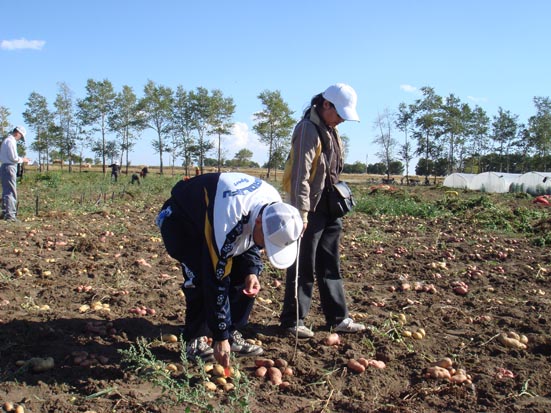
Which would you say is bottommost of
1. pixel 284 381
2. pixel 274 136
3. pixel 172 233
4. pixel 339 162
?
pixel 284 381

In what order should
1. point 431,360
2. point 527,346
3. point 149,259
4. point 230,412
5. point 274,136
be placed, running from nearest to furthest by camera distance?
point 230,412, point 431,360, point 527,346, point 149,259, point 274,136

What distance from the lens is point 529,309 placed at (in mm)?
4570

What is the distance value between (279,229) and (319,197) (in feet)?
3.85

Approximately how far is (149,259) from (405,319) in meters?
3.33

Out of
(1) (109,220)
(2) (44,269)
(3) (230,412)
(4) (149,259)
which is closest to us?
(3) (230,412)

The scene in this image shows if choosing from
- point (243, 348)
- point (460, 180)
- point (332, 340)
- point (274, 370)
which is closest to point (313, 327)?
point (332, 340)

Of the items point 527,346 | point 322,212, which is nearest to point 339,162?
point 322,212

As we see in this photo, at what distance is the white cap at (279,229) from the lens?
8.18ft

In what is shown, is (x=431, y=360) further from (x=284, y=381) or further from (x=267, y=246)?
(x=267, y=246)

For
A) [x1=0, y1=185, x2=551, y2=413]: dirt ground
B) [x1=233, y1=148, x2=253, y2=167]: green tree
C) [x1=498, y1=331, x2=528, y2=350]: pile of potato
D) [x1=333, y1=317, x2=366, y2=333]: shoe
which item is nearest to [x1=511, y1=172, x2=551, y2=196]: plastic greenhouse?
[x1=0, y1=185, x2=551, y2=413]: dirt ground

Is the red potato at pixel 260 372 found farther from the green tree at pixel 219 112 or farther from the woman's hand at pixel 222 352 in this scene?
the green tree at pixel 219 112

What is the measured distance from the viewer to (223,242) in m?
2.67

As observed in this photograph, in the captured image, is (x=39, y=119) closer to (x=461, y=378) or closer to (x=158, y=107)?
(x=158, y=107)

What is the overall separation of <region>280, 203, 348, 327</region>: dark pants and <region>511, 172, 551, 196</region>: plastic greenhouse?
2268 cm
